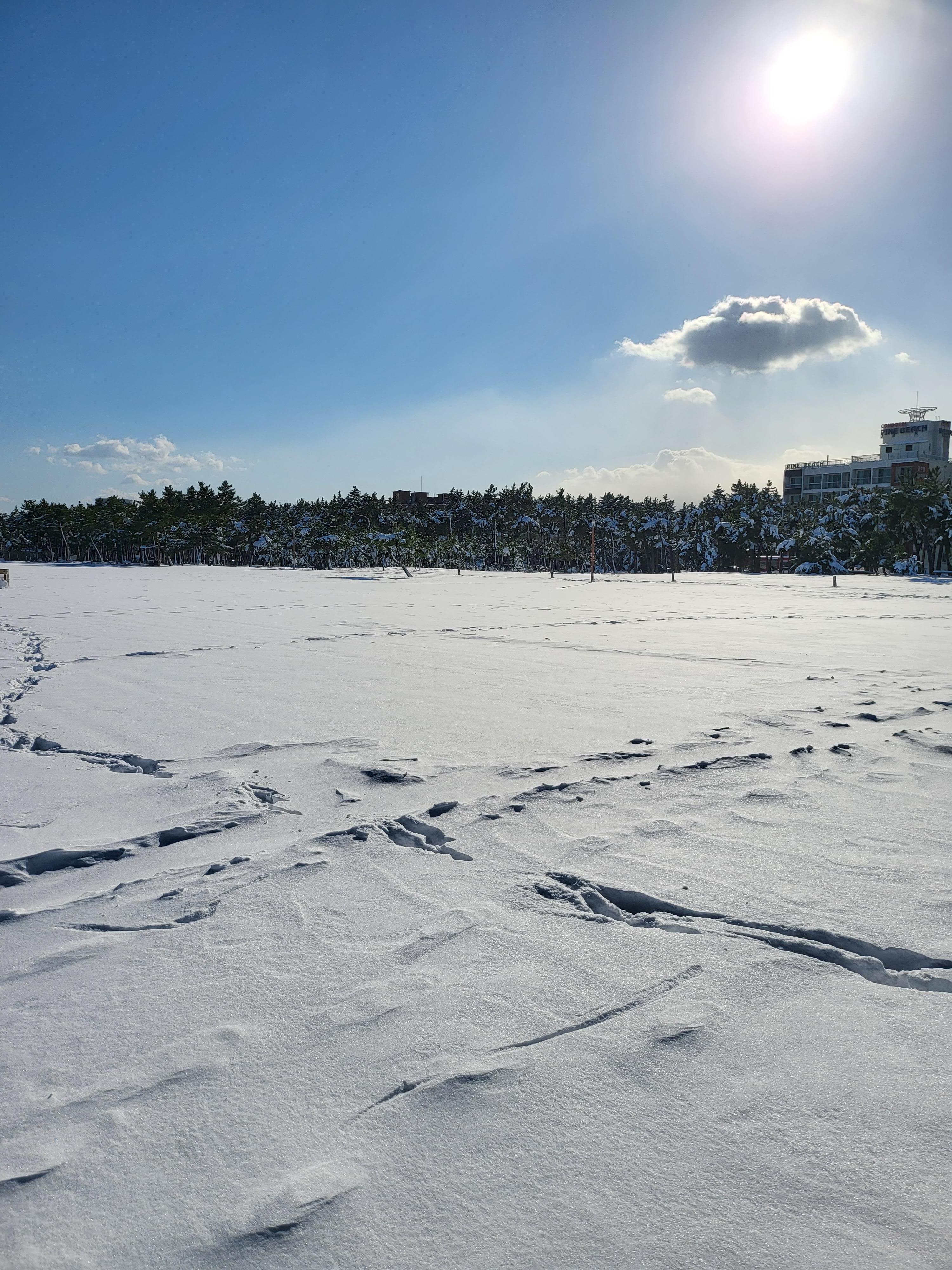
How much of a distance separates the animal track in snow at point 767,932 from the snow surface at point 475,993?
11mm

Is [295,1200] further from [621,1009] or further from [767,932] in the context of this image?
[767,932]

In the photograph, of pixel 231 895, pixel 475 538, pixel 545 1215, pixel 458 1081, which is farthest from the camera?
pixel 475 538

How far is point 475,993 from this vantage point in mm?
1800

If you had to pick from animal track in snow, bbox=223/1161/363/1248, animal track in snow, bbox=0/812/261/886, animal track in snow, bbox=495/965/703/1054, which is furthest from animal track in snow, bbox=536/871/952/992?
animal track in snow, bbox=0/812/261/886

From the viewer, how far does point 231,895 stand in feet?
7.70

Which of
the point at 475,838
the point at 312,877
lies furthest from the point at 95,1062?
the point at 475,838

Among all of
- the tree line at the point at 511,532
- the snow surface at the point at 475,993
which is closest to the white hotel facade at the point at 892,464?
the tree line at the point at 511,532

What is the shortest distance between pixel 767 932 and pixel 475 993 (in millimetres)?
912

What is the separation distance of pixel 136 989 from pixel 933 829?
9.56 feet

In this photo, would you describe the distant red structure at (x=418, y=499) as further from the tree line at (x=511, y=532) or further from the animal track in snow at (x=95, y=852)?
the animal track in snow at (x=95, y=852)

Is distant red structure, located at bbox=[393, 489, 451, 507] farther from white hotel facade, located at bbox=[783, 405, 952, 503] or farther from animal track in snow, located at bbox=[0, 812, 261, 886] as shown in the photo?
animal track in snow, located at bbox=[0, 812, 261, 886]

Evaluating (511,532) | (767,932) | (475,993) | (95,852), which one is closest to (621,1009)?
(475,993)

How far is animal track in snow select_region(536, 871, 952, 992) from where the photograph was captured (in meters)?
1.90

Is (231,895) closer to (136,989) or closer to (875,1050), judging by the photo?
(136,989)
